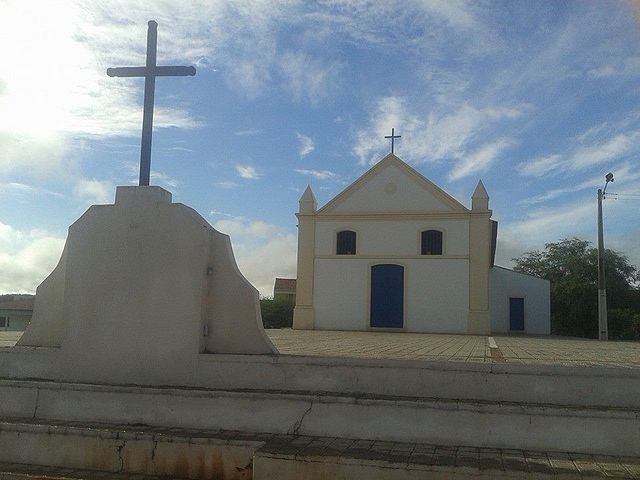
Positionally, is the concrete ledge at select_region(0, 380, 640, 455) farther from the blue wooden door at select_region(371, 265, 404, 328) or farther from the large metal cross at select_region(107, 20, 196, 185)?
the blue wooden door at select_region(371, 265, 404, 328)

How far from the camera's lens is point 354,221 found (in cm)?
2178

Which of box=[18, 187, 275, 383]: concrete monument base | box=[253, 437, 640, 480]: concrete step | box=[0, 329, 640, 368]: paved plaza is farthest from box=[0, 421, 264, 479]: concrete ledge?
box=[0, 329, 640, 368]: paved plaza

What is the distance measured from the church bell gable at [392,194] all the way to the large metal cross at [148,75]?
1554 cm

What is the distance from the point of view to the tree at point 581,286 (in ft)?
101

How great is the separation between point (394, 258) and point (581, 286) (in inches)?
Result: 628

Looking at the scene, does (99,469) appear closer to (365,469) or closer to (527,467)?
(365,469)

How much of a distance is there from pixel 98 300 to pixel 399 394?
2.90 meters

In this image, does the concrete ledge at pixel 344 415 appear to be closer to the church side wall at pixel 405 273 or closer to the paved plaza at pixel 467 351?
the paved plaza at pixel 467 351

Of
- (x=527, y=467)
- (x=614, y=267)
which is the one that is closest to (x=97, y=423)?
(x=527, y=467)

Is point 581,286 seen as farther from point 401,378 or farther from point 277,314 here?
point 401,378

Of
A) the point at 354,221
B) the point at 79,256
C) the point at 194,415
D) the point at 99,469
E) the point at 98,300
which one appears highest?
the point at 354,221

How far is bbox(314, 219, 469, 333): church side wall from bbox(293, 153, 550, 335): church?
34mm

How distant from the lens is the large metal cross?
245 inches

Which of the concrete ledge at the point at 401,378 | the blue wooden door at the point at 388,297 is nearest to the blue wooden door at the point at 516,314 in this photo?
the blue wooden door at the point at 388,297
